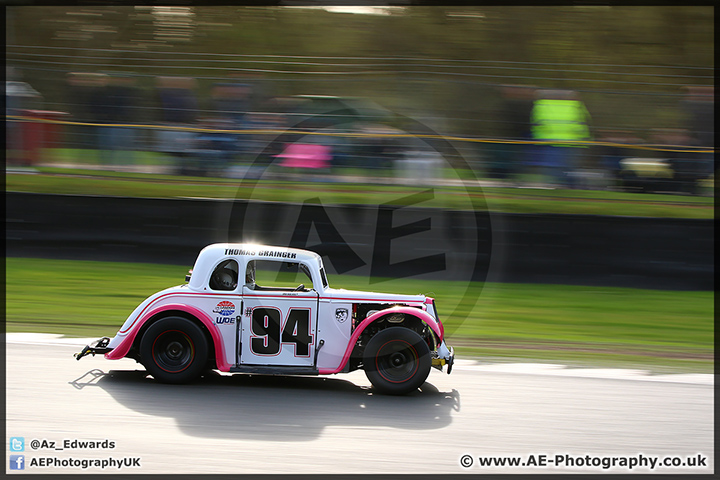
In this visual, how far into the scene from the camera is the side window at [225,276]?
552 centimetres

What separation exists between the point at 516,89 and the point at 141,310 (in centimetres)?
747

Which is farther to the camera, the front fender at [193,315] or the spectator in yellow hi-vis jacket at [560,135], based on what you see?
the spectator in yellow hi-vis jacket at [560,135]

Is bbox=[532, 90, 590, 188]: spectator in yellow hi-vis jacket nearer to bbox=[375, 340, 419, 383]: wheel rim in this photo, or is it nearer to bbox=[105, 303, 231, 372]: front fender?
bbox=[375, 340, 419, 383]: wheel rim

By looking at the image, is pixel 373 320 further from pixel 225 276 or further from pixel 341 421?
pixel 225 276

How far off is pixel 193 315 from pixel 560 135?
22.9ft

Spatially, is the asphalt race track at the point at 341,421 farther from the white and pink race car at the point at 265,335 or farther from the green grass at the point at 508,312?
the green grass at the point at 508,312

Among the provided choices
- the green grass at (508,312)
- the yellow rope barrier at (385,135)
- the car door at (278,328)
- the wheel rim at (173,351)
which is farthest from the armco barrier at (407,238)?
the wheel rim at (173,351)

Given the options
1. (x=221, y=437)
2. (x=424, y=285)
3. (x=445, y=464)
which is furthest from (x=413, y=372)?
(x=424, y=285)

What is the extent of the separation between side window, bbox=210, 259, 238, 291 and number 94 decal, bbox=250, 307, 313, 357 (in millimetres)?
434

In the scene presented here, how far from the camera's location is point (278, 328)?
544 cm

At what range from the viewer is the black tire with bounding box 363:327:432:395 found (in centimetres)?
535

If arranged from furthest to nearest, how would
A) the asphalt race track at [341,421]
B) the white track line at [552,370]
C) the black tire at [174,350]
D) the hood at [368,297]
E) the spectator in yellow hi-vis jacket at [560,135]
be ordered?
the spectator in yellow hi-vis jacket at [560,135] → the white track line at [552,370] → the hood at [368,297] → the black tire at [174,350] → the asphalt race track at [341,421]

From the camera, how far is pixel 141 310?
5438 millimetres

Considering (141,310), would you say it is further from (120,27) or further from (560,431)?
(120,27)
